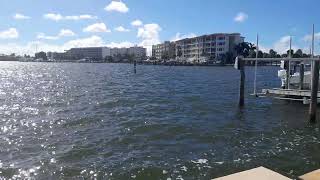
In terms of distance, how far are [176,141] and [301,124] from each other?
9.02 meters

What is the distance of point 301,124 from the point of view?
24422 mm

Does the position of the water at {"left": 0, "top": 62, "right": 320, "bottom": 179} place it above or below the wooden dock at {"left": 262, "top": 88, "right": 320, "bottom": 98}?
below

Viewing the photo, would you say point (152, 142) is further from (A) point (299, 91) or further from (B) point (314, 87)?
(A) point (299, 91)

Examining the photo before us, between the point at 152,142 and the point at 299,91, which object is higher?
the point at 299,91

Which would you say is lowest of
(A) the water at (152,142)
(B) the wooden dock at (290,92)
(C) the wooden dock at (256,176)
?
(A) the water at (152,142)

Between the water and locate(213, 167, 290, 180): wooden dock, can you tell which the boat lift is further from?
locate(213, 167, 290, 180): wooden dock

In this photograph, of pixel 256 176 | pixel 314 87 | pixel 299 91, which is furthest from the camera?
pixel 299 91

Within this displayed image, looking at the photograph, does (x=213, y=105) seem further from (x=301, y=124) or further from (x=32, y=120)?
(x=32, y=120)

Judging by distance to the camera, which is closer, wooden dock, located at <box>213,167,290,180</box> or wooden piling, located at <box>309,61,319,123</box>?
wooden dock, located at <box>213,167,290,180</box>

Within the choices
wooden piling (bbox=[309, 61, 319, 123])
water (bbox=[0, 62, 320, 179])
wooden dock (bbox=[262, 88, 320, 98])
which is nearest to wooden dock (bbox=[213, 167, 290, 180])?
water (bbox=[0, 62, 320, 179])

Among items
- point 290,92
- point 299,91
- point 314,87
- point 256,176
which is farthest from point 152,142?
point 290,92

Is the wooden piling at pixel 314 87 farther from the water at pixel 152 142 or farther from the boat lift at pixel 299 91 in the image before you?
the water at pixel 152 142

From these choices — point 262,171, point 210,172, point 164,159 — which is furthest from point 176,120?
point 262,171

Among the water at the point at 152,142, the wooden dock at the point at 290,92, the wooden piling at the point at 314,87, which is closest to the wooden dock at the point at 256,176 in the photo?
the water at the point at 152,142
